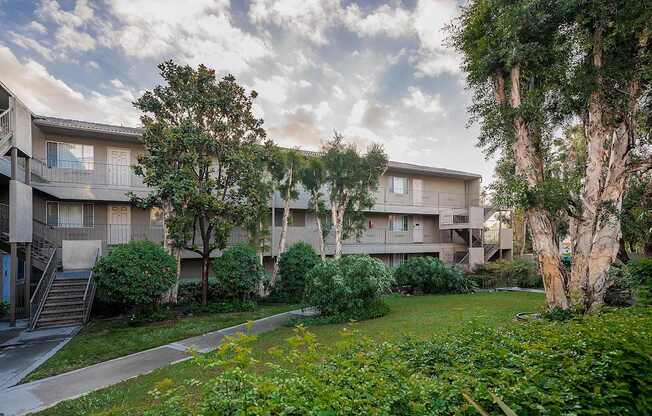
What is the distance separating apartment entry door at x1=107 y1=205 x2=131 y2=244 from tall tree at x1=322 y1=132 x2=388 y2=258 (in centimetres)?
1013

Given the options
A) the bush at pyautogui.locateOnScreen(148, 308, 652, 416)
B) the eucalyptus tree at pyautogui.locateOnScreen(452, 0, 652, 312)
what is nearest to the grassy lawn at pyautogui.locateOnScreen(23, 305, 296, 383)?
the bush at pyautogui.locateOnScreen(148, 308, 652, 416)

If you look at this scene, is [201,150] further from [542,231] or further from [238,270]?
[542,231]

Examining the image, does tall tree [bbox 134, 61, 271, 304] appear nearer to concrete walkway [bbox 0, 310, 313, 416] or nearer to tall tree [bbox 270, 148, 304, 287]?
tall tree [bbox 270, 148, 304, 287]

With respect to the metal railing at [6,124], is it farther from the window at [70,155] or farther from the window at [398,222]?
the window at [398,222]

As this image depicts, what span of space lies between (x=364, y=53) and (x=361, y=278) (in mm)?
10009

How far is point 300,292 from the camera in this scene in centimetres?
1708

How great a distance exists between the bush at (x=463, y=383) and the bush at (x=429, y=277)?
49.9 ft

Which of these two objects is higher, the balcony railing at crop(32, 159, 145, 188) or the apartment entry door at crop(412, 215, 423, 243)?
the balcony railing at crop(32, 159, 145, 188)

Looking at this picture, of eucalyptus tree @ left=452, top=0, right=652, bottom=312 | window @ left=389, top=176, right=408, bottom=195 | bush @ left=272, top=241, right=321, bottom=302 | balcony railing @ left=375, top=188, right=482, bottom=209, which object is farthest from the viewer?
window @ left=389, top=176, right=408, bottom=195

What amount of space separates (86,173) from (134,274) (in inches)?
288

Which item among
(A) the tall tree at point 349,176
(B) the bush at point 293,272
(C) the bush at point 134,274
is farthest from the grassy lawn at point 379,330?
(A) the tall tree at point 349,176

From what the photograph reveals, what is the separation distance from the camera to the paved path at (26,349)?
306 inches

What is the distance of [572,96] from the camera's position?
33.6 ft

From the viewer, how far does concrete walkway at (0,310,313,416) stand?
20.5ft
